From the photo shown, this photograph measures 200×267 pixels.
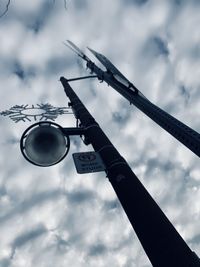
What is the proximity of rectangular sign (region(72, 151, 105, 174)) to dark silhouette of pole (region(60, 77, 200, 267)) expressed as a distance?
5.6 inches

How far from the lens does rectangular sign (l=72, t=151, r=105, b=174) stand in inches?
184

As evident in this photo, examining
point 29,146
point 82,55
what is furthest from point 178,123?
point 82,55

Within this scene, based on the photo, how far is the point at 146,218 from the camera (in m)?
3.69

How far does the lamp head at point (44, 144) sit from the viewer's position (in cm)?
466

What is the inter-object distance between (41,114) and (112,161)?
187cm

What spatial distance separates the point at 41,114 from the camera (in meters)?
5.94

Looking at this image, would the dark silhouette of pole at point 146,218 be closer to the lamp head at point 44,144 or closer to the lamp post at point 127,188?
the lamp post at point 127,188

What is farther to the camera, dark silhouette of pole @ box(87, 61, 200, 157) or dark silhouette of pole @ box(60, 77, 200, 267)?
dark silhouette of pole @ box(87, 61, 200, 157)

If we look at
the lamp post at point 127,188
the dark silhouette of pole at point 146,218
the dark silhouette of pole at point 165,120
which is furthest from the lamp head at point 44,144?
the dark silhouette of pole at point 165,120

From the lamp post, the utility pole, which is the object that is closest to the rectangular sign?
the lamp post

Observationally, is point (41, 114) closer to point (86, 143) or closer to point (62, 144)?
point (86, 143)

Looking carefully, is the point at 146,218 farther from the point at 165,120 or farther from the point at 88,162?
the point at 165,120

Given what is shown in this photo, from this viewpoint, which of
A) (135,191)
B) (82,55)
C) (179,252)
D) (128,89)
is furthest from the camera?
(82,55)

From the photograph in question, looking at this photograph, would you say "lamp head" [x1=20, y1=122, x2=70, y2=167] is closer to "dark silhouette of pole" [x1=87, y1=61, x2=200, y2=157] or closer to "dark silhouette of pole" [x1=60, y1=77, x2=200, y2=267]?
"dark silhouette of pole" [x1=60, y1=77, x2=200, y2=267]
